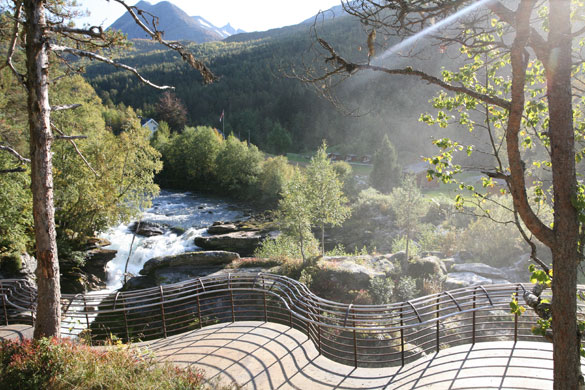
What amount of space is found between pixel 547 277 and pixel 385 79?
330 ft

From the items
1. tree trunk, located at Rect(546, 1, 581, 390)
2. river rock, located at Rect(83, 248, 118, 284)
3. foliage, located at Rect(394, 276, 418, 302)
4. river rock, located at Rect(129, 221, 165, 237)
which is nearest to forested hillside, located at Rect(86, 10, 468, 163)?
river rock, located at Rect(129, 221, 165, 237)

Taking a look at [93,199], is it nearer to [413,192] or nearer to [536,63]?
[413,192]

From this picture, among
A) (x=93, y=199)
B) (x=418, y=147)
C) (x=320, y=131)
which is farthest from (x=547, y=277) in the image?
(x=320, y=131)

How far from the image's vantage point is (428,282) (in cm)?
1692

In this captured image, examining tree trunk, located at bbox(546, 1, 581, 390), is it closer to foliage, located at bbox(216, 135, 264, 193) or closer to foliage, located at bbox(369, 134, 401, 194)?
foliage, located at bbox(369, 134, 401, 194)

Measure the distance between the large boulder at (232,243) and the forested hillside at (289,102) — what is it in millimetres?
46658

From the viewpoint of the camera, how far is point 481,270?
61.3ft

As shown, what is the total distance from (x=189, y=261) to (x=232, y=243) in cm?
820

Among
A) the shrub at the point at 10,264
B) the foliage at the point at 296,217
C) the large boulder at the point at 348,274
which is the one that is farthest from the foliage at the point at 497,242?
the shrub at the point at 10,264

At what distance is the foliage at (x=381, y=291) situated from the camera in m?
15.1

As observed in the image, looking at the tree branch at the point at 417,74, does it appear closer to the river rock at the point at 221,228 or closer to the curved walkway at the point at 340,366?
the curved walkway at the point at 340,366

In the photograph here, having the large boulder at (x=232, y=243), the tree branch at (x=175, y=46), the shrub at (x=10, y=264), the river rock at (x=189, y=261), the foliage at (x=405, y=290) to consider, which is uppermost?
the tree branch at (x=175, y=46)

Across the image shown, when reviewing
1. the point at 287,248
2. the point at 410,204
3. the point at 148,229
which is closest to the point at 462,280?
the point at 410,204

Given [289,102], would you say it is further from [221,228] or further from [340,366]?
[340,366]
